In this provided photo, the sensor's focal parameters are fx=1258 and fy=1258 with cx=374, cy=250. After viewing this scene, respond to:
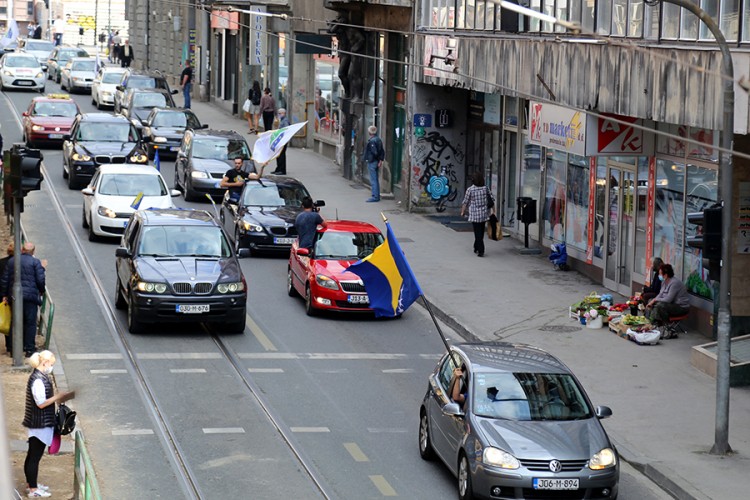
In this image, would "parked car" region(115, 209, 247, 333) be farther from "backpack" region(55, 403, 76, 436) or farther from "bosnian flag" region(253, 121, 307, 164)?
"bosnian flag" region(253, 121, 307, 164)

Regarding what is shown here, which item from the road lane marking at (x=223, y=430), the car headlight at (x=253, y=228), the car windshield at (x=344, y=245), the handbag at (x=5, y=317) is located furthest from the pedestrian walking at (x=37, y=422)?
the car headlight at (x=253, y=228)

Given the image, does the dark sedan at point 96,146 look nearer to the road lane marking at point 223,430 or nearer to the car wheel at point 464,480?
the road lane marking at point 223,430

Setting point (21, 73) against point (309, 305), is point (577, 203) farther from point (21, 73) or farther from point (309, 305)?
point (21, 73)

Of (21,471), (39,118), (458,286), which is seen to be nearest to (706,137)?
(458,286)

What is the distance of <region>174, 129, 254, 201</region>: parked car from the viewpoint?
3231 centimetres

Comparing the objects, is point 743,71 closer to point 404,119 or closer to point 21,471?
point 21,471

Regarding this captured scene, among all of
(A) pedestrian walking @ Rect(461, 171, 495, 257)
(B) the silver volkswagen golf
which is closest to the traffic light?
(B) the silver volkswagen golf

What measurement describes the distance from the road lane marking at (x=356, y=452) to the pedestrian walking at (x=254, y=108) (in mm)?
35076

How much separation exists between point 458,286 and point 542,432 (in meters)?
11.8

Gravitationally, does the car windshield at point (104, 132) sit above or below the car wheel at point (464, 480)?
above

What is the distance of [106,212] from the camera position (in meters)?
26.5

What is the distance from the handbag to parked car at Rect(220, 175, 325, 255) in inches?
381

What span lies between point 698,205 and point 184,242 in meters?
8.10

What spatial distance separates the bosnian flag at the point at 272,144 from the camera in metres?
29.9
